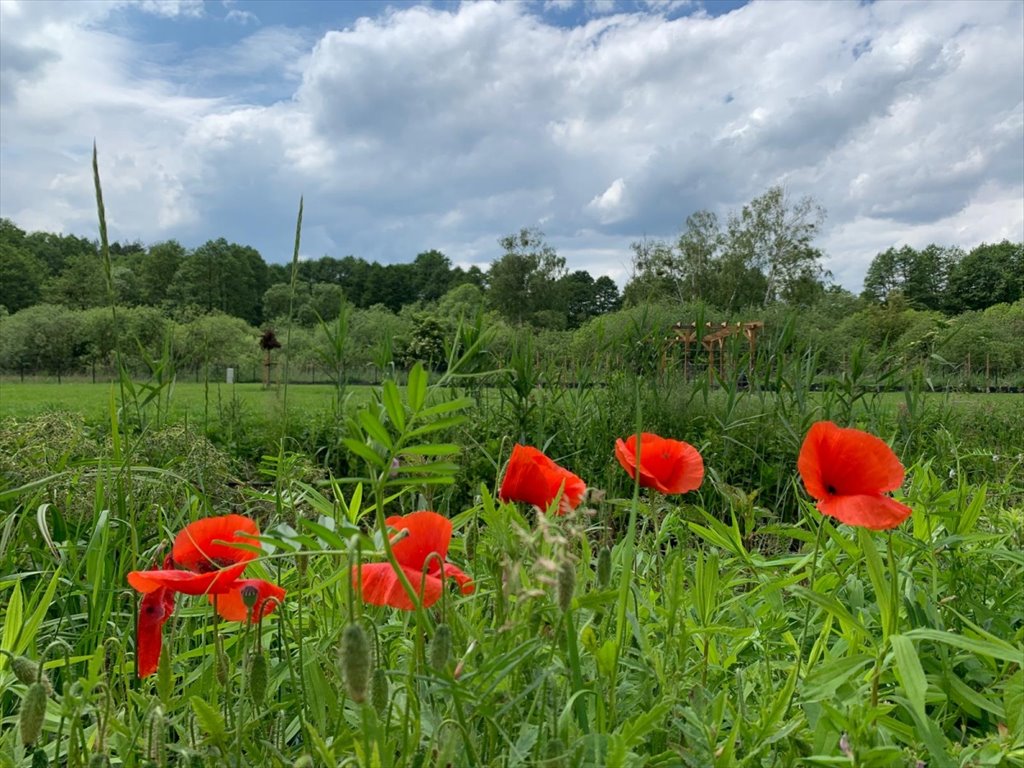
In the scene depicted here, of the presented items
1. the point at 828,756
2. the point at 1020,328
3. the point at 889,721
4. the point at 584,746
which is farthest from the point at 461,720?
the point at 1020,328

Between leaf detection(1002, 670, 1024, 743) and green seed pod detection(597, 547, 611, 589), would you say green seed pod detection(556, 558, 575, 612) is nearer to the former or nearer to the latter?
green seed pod detection(597, 547, 611, 589)

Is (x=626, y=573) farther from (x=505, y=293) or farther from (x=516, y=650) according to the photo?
(x=505, y=293)

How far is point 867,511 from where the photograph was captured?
690mm

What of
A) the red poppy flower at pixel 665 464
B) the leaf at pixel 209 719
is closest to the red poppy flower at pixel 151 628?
the leaf at pixel 209 719

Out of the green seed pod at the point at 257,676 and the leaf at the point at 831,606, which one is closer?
the green seed pod at the point at 257,676

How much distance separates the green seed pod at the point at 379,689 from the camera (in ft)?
1.56

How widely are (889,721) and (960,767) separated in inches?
2.5

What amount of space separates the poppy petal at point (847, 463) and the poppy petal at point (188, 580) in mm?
591

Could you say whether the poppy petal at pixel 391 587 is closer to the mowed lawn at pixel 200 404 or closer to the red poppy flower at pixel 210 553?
the red poppy flower at pixel 210 553

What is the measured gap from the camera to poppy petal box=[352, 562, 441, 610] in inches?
21.5

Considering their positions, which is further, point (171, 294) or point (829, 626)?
point (171, 294)

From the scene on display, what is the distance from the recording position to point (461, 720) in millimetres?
481

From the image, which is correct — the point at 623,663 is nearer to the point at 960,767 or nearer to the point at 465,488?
the point at 960,767

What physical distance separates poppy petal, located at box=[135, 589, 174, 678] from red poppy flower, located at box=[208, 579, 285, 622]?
6 cm
